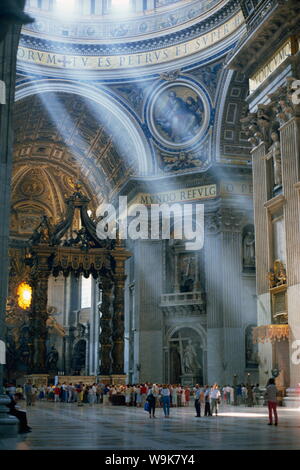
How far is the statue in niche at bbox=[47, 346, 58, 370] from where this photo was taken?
122 feet

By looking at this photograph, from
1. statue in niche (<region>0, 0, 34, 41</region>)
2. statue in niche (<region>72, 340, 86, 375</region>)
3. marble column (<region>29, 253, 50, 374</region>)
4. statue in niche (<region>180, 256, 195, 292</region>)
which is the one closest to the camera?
statue in niche (<region>0, 0, 34, 41</region>)

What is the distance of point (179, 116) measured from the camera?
30312 millimetres

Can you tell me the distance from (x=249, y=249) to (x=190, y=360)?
5.44m

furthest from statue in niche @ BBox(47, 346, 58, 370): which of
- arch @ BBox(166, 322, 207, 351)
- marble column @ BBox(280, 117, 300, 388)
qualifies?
marble column @ BBox(280, 117, 300, 388)

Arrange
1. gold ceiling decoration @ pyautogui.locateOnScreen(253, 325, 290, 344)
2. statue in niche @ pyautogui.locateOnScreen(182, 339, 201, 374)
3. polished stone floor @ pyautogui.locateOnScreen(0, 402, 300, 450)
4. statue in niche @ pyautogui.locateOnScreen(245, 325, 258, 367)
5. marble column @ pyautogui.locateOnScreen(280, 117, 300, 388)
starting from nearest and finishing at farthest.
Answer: polished stone floor @ pyautogui.locateOnScreen(0, 402, 300, 450), marble column @ pyautogui.locateOnScreen(280, 117, 300, 388), gold ceiling decoration @ pyautogui.locateOnScreen(253, 325, 290, 344), statue in niche @ pyautogui.locateOnScreen(245, 325, 258, 367), statue in niche @ pyautogui.locateOnScreen(182, 339, 201, 374)

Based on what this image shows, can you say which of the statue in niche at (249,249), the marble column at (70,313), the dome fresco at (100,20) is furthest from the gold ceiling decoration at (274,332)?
the marble column at (70,313)

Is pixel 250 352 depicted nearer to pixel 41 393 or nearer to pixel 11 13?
pixel 41 393

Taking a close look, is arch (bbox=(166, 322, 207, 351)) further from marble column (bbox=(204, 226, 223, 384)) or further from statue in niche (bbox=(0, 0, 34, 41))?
statue in niche (bbox=(0, 0, 34, 41))

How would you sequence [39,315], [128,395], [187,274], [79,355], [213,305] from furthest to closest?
[79,355], [187,274], [213,305], [39,315], [128,395]

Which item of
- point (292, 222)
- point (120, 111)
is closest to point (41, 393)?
point (292, 222)

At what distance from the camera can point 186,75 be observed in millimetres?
29266

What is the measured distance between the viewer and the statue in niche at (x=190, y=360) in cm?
2805

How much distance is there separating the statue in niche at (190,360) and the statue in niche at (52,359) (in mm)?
11559

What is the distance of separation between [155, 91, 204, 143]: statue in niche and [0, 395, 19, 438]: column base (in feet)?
73.4
